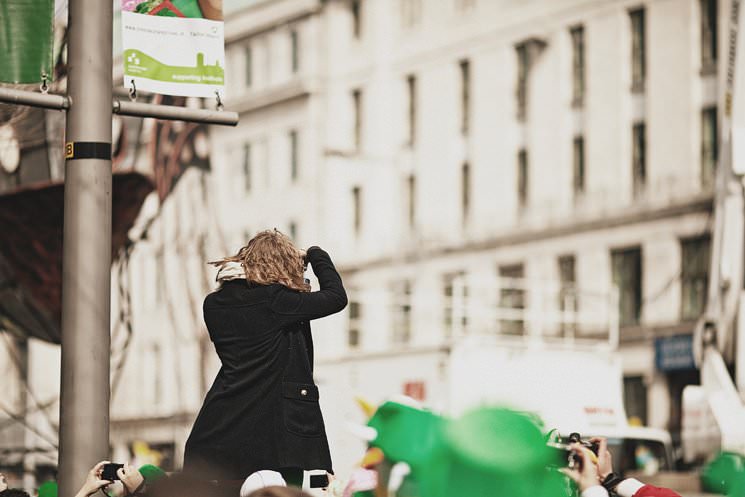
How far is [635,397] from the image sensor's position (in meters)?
40.9

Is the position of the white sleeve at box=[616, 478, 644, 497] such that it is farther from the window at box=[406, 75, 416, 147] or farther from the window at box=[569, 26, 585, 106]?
the window at box=[406, 75, 416, 147]

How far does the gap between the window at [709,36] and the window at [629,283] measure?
4.69 meters

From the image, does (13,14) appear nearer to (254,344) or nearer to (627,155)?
(254,344)

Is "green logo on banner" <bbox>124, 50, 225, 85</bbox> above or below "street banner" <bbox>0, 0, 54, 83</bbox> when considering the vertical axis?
below

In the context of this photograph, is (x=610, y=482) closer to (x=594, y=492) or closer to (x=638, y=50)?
(x=594, y=492)

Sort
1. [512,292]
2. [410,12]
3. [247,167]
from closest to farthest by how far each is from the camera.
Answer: [512,292] → [410,12] → [247,167]

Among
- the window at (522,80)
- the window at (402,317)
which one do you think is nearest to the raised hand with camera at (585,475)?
the window at (402,317)

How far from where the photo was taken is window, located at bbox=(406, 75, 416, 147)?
163 feet

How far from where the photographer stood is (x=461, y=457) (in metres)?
4.48

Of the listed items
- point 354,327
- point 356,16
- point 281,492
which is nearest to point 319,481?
point 281,492

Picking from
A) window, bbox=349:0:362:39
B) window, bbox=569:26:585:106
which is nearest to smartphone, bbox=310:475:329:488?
window, bbox=569:26:585:106

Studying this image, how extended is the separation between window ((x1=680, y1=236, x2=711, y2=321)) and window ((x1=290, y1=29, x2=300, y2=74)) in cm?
1883

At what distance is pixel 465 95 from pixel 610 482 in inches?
1692

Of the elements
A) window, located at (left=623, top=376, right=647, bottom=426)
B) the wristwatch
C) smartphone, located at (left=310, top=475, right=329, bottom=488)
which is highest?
the wristwatch
